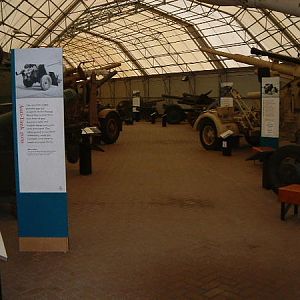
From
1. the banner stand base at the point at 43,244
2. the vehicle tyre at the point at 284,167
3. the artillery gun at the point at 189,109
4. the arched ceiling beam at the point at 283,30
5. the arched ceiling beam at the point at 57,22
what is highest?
the arched ceiling beam at the point at 57,22

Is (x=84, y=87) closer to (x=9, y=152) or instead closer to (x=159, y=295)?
(x=9, y=152)

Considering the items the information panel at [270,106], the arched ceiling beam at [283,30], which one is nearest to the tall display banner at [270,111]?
the information panel at [270,106]

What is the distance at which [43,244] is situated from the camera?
5.34m

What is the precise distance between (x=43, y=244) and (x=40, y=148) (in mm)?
1159

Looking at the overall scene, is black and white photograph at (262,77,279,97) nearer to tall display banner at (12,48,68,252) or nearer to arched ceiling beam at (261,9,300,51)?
tall display banner at (12,48,68,252)

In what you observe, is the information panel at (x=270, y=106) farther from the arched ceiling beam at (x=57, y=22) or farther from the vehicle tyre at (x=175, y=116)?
the vehicle tyre at (x=175, y=116)

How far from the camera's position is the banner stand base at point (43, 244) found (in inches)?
209

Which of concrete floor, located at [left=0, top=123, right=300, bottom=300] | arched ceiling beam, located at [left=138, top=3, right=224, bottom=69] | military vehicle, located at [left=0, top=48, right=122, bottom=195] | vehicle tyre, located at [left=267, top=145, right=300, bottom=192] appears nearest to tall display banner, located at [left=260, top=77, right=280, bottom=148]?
concrete floor, located at [left=0, top=123, right=300, bottom=300]

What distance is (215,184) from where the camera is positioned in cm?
933

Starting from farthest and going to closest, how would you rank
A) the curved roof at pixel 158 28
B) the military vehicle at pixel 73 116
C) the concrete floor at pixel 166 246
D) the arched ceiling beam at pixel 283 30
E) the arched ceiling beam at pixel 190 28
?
the arched ceiling beam at pixel 190 28
the curved roof at pixel 158 28
the arched ceiling beam at pixel 283 30
the military vehicle at pixel 73 116
the concrete floor at pixel 166 246

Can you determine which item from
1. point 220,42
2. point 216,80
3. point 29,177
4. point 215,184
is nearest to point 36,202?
point 29,177

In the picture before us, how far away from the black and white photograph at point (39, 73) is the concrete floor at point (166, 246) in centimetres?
188

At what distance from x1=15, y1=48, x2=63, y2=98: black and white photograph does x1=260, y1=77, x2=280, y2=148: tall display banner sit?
271 inches

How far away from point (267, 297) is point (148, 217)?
9.64 ft
